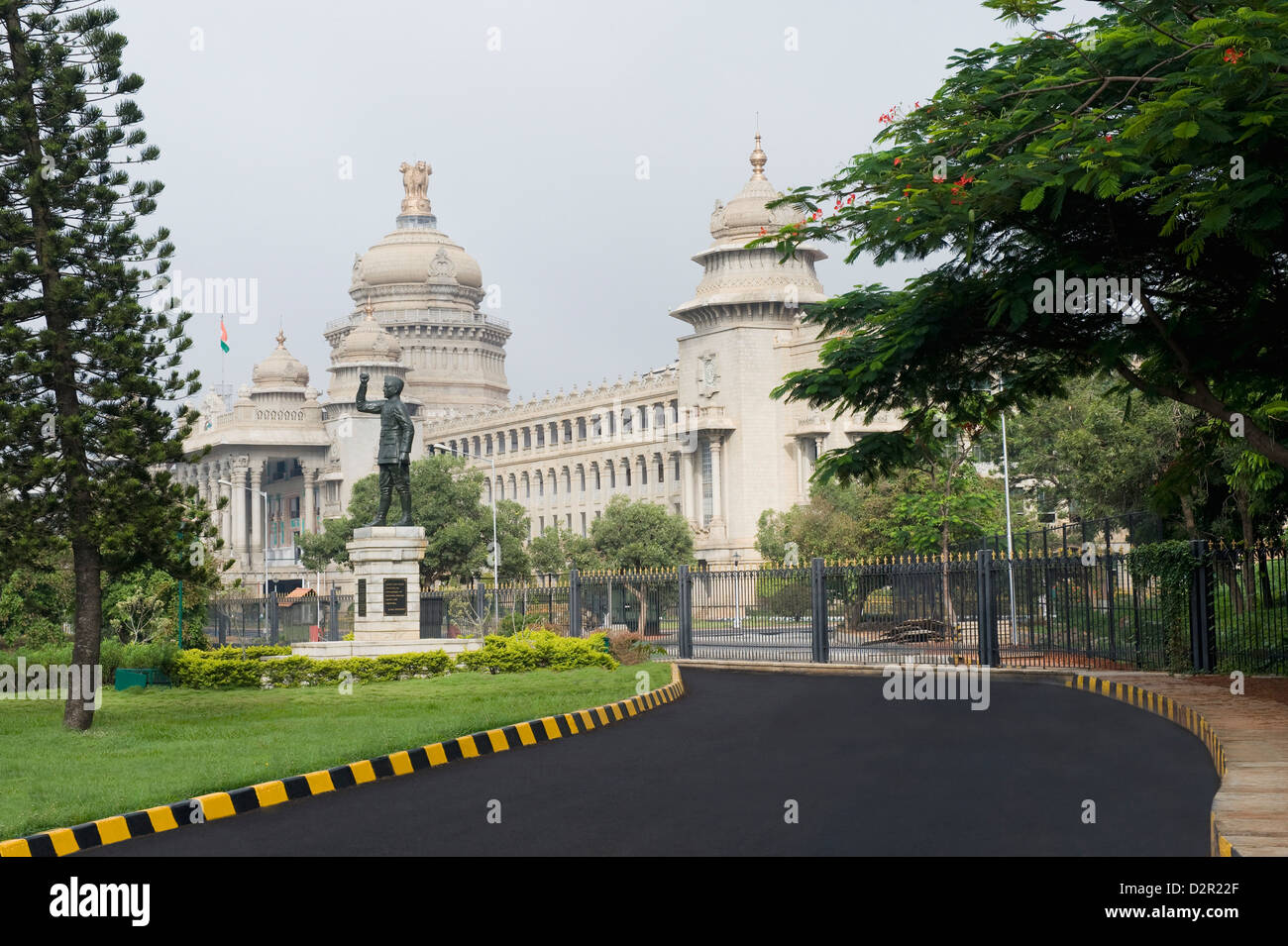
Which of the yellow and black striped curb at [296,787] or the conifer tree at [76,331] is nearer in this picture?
the yellow and black striped curb at [296,787]

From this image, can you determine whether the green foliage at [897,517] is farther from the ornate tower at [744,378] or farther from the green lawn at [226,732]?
the green lawn at [226,732]

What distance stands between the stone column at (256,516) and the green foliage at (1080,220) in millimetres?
92674

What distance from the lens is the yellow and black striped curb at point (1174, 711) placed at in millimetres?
7897

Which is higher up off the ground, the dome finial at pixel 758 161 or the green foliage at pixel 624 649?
the dome finial at pixel 758 161

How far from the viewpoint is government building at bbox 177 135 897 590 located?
250 feet

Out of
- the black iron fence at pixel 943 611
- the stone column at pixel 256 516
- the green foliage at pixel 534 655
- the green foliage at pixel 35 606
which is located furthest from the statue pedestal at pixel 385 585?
the stone column at pixel 256 516

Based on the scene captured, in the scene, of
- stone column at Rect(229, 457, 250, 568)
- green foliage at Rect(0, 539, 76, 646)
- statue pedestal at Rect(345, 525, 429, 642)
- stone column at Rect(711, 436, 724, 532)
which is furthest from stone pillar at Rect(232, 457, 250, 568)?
statue pedestal at Rect(345, 525, 429, 642)

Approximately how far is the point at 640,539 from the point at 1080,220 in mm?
49879

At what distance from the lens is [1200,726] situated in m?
14.0

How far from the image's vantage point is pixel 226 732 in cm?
1562

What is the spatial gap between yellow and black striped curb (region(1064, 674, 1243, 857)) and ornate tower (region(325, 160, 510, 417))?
96119 mm

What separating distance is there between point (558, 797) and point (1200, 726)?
6.74m

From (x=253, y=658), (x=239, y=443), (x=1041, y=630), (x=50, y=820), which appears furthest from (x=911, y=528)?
(x=239, y=443)

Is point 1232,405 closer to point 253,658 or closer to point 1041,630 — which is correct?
point 1041,630
